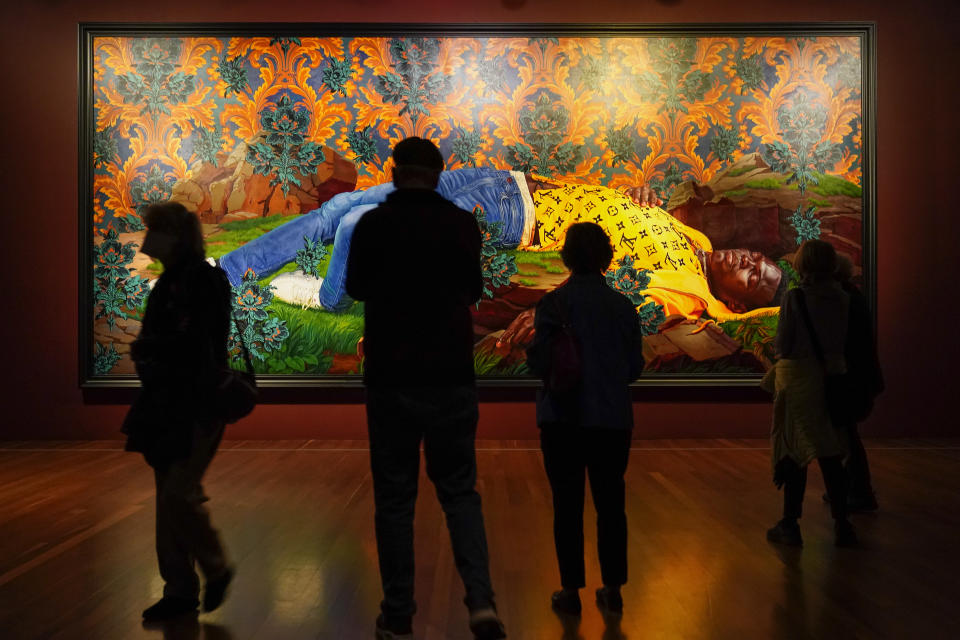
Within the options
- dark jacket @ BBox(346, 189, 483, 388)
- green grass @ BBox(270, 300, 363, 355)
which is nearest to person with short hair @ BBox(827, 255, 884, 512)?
dark jacket @ BBox(346, 189, 483, 388)

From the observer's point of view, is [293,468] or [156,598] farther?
[293,468]

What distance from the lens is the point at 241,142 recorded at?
26.5 feet

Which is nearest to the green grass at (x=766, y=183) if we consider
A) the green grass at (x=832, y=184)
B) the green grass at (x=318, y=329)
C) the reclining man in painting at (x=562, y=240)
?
the green grass at (x=832, y=184)

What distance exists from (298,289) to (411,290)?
5411mm

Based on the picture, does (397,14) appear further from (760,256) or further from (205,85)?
(760,256)

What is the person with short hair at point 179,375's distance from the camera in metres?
3.11

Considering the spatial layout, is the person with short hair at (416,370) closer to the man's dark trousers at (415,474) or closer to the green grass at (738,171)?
the man's dark trousers at (415,474)

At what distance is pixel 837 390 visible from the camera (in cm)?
433

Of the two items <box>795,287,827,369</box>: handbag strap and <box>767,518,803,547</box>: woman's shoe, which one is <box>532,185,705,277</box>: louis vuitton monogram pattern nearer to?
<box>795,287,827,369</box>: handbag strap

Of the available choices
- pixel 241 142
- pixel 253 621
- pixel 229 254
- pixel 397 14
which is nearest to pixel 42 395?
pixel 229 254

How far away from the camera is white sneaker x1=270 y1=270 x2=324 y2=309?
8.01 metres

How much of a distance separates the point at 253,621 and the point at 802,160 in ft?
22.0

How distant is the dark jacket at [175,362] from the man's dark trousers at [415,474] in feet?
2.26

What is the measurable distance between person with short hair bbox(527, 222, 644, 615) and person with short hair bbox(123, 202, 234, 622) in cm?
116
